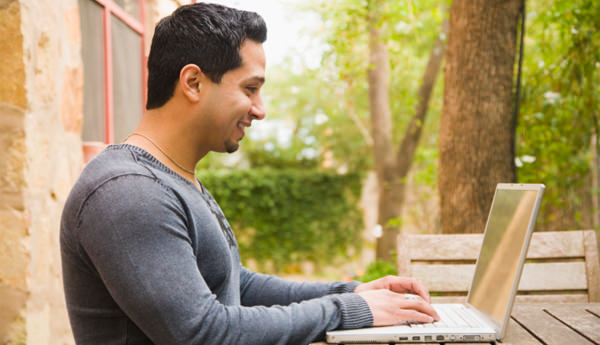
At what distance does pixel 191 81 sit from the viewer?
1307 millimetres

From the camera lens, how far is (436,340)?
1243mm

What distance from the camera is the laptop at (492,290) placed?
1246 millimetres

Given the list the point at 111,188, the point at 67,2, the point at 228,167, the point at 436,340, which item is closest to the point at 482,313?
the point at 436,340

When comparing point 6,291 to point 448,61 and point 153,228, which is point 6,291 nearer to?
point 153,228

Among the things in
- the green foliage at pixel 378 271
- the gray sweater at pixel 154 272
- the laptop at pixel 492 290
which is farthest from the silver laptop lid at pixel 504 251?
the green foliage at pixel 378 271

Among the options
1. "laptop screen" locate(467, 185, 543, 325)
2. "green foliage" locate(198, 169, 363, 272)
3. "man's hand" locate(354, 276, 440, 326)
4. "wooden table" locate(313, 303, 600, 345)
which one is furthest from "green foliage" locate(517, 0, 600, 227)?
"green foliage" locate(198, 169, 363, 272)

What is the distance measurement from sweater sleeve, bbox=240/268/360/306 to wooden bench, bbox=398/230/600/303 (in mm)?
592

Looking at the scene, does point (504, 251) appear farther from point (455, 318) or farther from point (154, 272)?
point (154, 272)

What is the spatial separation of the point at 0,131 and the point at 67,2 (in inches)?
27.9

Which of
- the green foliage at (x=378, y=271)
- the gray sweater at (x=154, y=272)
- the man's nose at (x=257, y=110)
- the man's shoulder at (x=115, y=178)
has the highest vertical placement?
the man's nose at (x=257, y=110)

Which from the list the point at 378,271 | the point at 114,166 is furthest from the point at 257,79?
the point at 378,271

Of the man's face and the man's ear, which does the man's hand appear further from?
the man's ear

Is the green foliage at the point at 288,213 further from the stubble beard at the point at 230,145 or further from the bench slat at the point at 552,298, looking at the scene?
the stubble beard at the point at 230,145

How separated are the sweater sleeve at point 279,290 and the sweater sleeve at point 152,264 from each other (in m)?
0.49
